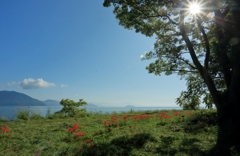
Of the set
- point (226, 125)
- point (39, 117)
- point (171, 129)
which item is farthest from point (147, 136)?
point (39, 117)

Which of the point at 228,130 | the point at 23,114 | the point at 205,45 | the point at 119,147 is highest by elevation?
the point at 205,45

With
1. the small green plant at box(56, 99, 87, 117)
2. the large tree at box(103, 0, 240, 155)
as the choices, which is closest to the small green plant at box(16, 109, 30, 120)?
the small green plant at box(56, 99, 87, 117)

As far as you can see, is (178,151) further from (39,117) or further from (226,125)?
(39,117)

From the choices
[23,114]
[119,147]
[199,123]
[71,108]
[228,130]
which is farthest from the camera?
[71,108]

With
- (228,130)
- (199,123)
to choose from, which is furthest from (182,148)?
(199,123)

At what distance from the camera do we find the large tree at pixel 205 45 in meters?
8.71

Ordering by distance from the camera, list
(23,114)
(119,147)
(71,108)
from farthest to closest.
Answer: (71,108) → (23,114) → (119,147)

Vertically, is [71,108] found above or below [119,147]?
above

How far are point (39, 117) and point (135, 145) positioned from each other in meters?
13.7

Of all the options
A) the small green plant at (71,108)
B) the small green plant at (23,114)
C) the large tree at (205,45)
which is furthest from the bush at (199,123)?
the small green plant at (23,114)

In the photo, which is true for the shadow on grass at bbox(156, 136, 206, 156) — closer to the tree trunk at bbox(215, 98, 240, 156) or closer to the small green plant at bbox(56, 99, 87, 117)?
the tree trunk at bbox(215, 98, 240, 156)

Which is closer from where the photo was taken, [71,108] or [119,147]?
[119,147]

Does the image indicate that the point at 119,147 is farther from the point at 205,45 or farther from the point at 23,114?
the point at 23,114

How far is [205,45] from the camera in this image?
1228 cm
